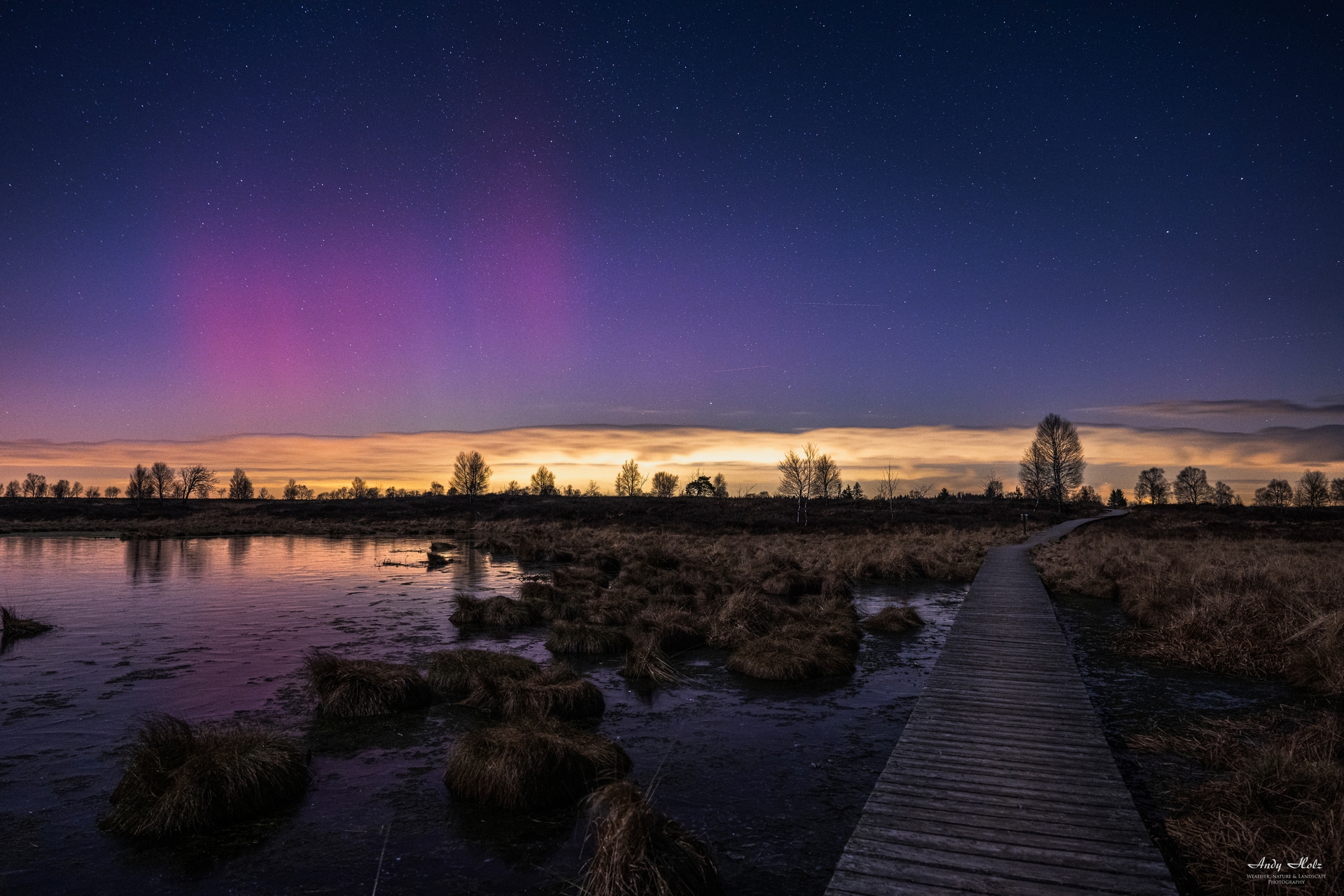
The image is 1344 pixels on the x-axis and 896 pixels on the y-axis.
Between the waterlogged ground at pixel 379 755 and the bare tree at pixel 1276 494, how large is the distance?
160712mm

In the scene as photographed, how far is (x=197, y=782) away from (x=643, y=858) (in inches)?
238

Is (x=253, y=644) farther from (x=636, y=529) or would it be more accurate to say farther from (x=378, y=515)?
(x=378, y=515)

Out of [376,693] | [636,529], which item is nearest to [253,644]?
[376,693]

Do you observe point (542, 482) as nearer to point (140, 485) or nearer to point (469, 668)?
point (140, 485)

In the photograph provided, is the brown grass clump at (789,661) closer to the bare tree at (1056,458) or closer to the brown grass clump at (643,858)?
the brown grass clump at (643,858)

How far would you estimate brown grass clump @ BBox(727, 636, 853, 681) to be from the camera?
638 inches

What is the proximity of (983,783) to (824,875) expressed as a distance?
6.95 ft

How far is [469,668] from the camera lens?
15164mm

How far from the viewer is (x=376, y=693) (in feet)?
44.4

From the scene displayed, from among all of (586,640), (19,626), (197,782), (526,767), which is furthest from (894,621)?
(19,626)

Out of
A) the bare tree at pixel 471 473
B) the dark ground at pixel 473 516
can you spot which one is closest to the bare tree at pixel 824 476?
the dark ground at pixel 473 516

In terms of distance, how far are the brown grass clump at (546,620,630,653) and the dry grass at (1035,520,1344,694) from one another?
42.0 ft

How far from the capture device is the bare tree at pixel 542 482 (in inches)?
6590
